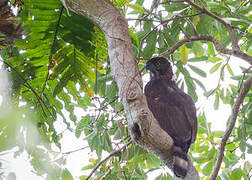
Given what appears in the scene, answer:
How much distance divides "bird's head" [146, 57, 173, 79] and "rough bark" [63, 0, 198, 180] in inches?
36.2

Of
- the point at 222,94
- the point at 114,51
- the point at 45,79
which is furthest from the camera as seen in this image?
the point at 222,94

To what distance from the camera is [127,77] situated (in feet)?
5.35

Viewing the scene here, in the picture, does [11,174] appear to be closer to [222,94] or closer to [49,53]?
[49,53]

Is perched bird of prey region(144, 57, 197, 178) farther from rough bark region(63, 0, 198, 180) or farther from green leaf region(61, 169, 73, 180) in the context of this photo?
green leaf region(61, 169, 73, 180)

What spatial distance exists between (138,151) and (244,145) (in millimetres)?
949

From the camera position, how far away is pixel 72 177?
109 inches

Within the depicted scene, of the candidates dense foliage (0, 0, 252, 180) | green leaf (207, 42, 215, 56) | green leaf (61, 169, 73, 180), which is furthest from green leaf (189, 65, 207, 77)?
green leaf (61, 169, 73, 180)

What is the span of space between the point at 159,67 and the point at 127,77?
130 cm

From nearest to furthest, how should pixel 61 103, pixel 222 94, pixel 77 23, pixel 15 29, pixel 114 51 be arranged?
pixel 15 29
pixel 114 51
pixel 77 23
pixel 61 103
pixel 222 94

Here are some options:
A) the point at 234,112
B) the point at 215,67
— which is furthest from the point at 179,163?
the point at 215,67

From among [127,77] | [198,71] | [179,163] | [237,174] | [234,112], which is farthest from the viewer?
[198,71]

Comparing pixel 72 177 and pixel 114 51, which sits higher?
pixel 114 51

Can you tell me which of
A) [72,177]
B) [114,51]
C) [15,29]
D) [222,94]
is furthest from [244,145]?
[15,29]

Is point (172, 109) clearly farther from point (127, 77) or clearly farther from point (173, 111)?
point (127, 77)
